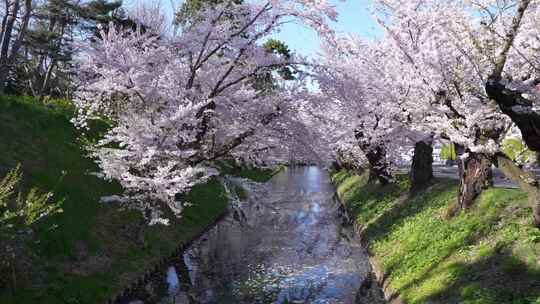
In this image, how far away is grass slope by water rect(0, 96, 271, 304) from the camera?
459 inches

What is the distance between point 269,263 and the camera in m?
18.4

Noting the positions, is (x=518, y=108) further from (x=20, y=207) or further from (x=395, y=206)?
(x=395, y=206)

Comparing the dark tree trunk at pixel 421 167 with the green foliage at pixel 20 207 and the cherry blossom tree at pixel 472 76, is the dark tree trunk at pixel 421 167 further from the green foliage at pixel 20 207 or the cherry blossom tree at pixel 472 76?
the green foliage at pixel 20 207

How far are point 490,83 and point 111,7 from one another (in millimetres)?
35366

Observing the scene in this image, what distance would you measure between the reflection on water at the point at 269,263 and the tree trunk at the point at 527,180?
5577 mm

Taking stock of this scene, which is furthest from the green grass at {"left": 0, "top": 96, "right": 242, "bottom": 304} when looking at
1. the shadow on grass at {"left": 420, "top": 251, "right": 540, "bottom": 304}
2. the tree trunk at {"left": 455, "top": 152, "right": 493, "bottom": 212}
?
the tree trunk at {"left": 455, "top": 152, "right": 493, "bottom": 212}

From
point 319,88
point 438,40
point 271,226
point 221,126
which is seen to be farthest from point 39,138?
point 438,40

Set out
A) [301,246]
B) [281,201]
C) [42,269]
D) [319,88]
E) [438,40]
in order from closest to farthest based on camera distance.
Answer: [42,269] → [438,40] → [319,88] → [301,246] → [281,201]

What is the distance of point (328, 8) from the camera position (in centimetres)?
1463

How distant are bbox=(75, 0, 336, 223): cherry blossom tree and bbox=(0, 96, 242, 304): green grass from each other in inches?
61.7

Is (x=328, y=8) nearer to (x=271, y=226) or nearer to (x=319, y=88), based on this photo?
(x=319, y=88)

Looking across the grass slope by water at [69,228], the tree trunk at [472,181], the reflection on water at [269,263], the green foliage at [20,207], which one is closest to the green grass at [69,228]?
the grass slope by water at [69,228]

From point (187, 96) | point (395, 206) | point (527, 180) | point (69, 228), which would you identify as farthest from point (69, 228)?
point (395, 206)

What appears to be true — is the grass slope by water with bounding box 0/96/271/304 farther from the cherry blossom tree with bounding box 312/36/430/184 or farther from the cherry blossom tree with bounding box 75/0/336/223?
the cherry blossom tree with bounding box 312/36/430/184
